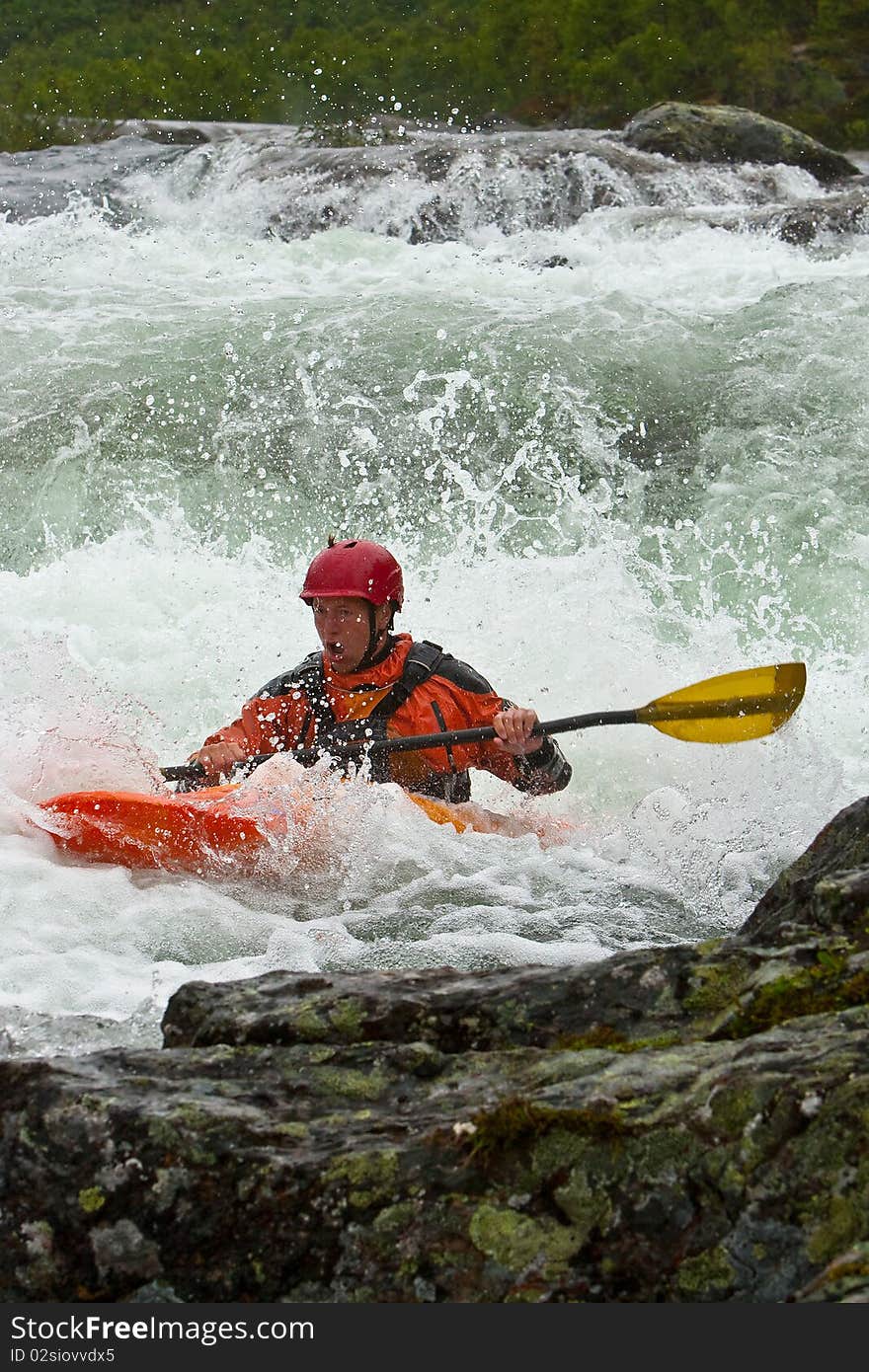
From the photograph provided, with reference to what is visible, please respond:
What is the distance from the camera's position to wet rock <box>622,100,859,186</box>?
16219 mm

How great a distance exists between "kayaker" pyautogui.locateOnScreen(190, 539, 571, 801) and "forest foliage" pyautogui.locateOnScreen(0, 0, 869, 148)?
16.6 meters

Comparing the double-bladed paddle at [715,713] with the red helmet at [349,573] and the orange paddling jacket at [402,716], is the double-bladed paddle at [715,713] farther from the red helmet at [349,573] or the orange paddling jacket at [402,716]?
the red helmet at [349,573]

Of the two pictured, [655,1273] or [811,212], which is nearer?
[655,1273]

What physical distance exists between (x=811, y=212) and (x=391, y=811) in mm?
9556

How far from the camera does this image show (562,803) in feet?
19.4

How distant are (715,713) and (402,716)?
3.56 feet

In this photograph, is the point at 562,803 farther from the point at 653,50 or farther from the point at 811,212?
the point at 653,50

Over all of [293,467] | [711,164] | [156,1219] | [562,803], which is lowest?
[562,803]

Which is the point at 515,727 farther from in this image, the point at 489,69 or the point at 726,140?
the point at 489,69

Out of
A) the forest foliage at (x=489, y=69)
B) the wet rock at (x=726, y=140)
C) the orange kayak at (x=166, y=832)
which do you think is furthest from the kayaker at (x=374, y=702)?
the forest foliage at (x=489, y=69)

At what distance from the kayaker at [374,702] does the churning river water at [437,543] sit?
281 mm

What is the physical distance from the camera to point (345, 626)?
5.07 meters

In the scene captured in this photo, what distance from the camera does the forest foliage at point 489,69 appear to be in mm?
22375

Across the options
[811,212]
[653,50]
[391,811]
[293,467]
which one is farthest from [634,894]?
[653,50]
